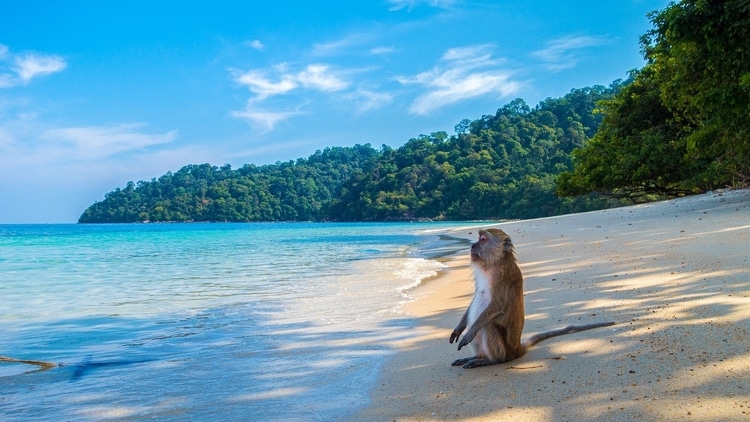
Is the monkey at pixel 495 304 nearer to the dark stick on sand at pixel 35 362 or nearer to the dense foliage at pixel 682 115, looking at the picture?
the dark stick on sand at pixel 35 362

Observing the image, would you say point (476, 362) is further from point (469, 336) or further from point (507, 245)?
point (507, 245)

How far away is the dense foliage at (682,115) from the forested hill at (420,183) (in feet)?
92.5

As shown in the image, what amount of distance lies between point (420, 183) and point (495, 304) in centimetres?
9428

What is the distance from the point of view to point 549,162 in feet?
273

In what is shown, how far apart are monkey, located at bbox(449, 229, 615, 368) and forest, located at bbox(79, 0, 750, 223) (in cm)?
938

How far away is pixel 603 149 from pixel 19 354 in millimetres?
26927

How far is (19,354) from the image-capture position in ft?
19.6

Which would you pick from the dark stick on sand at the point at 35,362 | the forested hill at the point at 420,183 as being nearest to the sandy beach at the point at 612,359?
the dark stick on sand at the point at 35,362

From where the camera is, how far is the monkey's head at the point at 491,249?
388 centimetres

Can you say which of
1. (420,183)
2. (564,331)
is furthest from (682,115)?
(420,183)

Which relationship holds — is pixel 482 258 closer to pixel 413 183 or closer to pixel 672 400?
pixel 672 400

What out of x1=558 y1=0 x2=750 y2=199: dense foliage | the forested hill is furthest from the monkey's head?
the forested hill

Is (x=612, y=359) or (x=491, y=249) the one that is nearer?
(x=612, y=359)

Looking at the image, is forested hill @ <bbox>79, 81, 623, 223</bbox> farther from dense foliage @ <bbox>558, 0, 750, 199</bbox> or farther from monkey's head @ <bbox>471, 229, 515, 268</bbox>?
monkey's head @ <bbox>471, 229, 515, 268</bbox>
